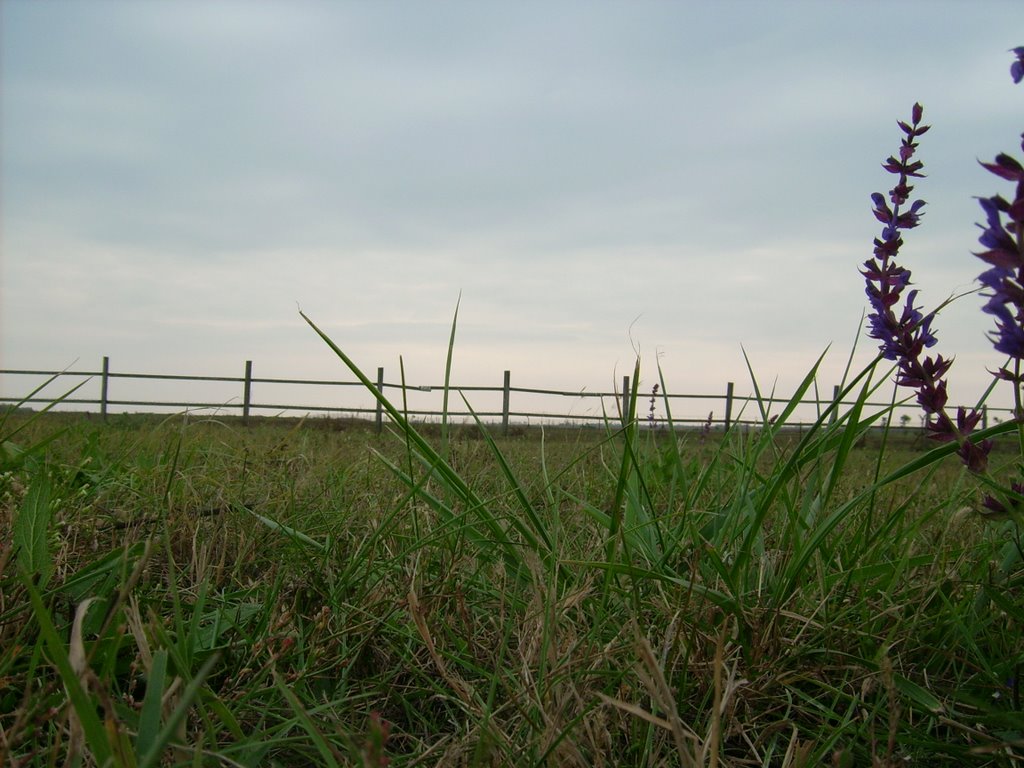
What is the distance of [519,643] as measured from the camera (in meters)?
1.17

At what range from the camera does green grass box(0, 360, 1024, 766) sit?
941 millimetres

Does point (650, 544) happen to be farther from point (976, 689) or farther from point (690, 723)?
point (976, 689)

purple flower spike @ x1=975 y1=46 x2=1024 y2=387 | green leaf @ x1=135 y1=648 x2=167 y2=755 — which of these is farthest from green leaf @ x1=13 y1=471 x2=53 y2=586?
purple flower spike @ x1=975 y1=46 x2=1024 y2=387

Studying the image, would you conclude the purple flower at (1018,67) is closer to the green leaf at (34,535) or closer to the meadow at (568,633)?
the meadow at (568,633)

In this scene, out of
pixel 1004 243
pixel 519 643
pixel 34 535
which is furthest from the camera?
pixel 34 535

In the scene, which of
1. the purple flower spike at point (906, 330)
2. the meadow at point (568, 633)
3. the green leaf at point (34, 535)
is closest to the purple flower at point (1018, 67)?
the meadow at point (568, 633)

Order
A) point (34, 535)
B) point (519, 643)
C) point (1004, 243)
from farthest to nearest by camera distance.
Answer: point (34, 535) < point (519, 643) < point (1004, 243)

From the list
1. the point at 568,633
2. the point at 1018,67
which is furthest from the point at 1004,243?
the point at 568,633

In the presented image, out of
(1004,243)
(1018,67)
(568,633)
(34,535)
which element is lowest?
(568,633)

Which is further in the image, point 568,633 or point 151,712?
point 568,633

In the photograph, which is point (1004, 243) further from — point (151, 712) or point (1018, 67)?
point (151, 712)

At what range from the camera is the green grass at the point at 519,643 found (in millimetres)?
941

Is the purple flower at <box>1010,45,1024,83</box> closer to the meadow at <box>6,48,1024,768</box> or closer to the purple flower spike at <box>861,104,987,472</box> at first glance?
the meadow at <box>6,48,1024,768</box>

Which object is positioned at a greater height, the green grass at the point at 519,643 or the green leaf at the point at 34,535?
the green leaf at the point at 34,535
